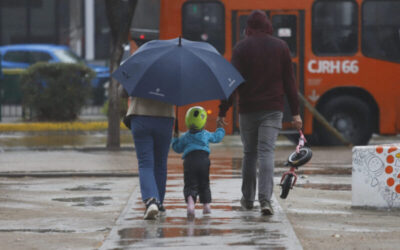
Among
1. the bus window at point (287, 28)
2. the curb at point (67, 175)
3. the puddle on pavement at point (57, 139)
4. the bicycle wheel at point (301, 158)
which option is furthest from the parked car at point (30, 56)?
the bicycle wheel at point (301, 158)

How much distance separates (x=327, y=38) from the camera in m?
18.2

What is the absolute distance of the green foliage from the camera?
22.1m

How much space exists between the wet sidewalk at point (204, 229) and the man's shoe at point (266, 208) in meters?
0.06

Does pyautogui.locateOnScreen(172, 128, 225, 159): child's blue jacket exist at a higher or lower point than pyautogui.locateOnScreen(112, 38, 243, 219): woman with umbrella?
lower

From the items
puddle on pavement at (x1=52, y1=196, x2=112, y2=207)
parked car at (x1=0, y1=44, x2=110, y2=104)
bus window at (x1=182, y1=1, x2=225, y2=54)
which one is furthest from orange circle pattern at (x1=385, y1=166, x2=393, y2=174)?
parked car at (x1=0, y1=44, x2=110, y2=104)

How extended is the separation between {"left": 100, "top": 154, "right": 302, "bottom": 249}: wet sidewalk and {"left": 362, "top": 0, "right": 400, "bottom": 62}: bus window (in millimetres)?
8084

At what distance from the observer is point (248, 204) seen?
9656 millimetres

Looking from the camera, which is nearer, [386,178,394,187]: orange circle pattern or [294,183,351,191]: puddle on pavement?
[386,178,394,187]: orange circle pattern

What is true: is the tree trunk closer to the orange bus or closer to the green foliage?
the orange bus

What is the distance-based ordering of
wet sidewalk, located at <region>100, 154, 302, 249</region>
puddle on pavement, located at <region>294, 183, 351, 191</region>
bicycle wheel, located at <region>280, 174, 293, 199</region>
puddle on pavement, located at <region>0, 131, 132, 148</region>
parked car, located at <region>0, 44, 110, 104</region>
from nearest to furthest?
wet sidewalk, located at <region>100, 154, 302, 249</region> < bicycle wheel, located at <region>280, 174, 293, 199</region> < puddle on pavement, located at <region>294, 183, 351, 191</region> < puddle on pavement, located at <region>0, 131, 132, 148</region> < parked car, located at <region>0, 44, 110, 104</region>

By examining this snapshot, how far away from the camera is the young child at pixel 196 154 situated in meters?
9.16

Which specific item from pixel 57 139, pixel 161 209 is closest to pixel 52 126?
pixel 57 139

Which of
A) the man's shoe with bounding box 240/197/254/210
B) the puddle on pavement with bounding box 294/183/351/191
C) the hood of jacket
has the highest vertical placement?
the hood of jacket

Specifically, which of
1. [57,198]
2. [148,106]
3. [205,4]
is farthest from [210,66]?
[205,4]
